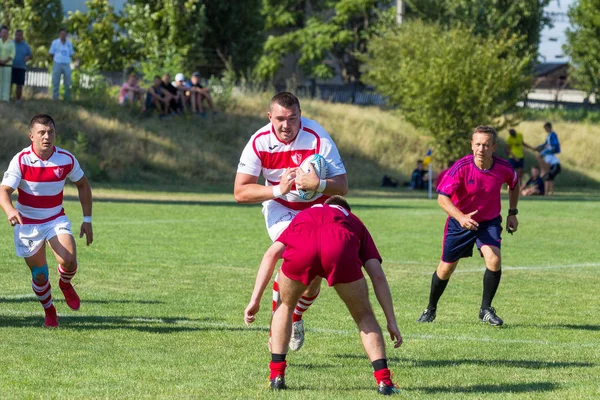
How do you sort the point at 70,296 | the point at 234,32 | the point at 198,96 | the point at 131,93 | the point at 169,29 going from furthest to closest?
the point at 234,32 < the point at 169,29 < the point at 198,96 < the point at 131,93 < the point at 70,296

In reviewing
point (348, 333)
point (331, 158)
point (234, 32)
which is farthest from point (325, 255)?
point (234, 32)

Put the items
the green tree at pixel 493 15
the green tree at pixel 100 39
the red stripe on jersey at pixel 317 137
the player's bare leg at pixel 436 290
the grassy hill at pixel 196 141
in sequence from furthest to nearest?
1. the green tree at pixel 493 15
2. the green tree at pixel 100 39
3. the grassy hill at pixel 196 141
4. the player's bare leg at pixel 436 290
5. the red stripe on jersey at pixel 317 137

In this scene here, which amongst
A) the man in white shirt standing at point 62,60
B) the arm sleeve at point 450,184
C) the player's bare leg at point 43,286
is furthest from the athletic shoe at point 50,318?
the man in white shirt standing at point 62,60

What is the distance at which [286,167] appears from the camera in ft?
27.3

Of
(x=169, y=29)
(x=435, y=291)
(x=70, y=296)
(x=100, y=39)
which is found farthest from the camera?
(x=100, y=39)

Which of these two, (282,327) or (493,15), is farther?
(493,15)

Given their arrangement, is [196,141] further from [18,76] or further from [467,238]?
[467,238]

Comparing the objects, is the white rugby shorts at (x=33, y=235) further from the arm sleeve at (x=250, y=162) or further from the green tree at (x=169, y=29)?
the green tree at (x=169, y=29)

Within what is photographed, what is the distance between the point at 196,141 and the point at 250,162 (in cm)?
3199

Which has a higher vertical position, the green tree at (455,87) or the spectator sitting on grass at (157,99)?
the green tree at (455,87)

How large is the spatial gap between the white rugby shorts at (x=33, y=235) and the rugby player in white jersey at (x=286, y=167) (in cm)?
234

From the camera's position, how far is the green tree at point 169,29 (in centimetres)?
4316

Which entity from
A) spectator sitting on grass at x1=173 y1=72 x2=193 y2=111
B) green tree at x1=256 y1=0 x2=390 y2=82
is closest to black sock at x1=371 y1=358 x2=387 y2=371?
spectator sitting on grass at x1=173 y1=72 x2=193 y2=111

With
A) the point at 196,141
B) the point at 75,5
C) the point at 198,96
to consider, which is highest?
the point at 75,5
